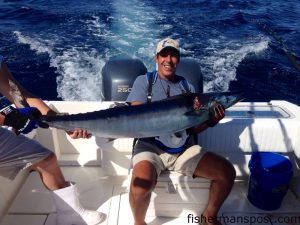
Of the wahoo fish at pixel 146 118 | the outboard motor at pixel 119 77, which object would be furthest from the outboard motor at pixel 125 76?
the wahoo fish at pixel 146 118

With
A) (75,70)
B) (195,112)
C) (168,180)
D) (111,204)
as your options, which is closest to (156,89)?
(195,112)

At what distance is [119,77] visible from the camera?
178 inches

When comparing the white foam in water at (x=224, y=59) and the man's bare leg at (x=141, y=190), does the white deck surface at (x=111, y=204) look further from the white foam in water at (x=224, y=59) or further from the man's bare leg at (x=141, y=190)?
the white foam in water at (x=224, y=59)

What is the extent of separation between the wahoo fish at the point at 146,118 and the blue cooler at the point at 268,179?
0.94 m

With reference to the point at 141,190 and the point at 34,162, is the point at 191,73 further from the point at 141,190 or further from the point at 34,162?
the point at 34,162

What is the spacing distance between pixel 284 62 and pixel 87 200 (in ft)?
22.9

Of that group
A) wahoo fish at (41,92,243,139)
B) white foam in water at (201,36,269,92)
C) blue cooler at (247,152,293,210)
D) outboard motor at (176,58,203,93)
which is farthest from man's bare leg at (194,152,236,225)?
white foam in water at (201,36,269,92)

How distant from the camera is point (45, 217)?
3.05 meters

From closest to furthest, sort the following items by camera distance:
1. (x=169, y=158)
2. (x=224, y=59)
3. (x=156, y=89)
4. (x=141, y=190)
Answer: (x=141, y=190) → (x=169, y=158) → (x=156, y=89) → (x=224, y=59)

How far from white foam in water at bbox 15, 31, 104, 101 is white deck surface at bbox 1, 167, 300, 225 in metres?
3.10

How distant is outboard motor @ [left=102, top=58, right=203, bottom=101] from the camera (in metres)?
4.43

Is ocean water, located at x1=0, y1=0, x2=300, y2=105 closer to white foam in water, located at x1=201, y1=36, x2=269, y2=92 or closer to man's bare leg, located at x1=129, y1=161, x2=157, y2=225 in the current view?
white foam in water, located at x1=201, y1=36, x2=269, y2=92

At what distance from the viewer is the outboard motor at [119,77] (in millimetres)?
4500

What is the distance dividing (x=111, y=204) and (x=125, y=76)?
6.14 ft
